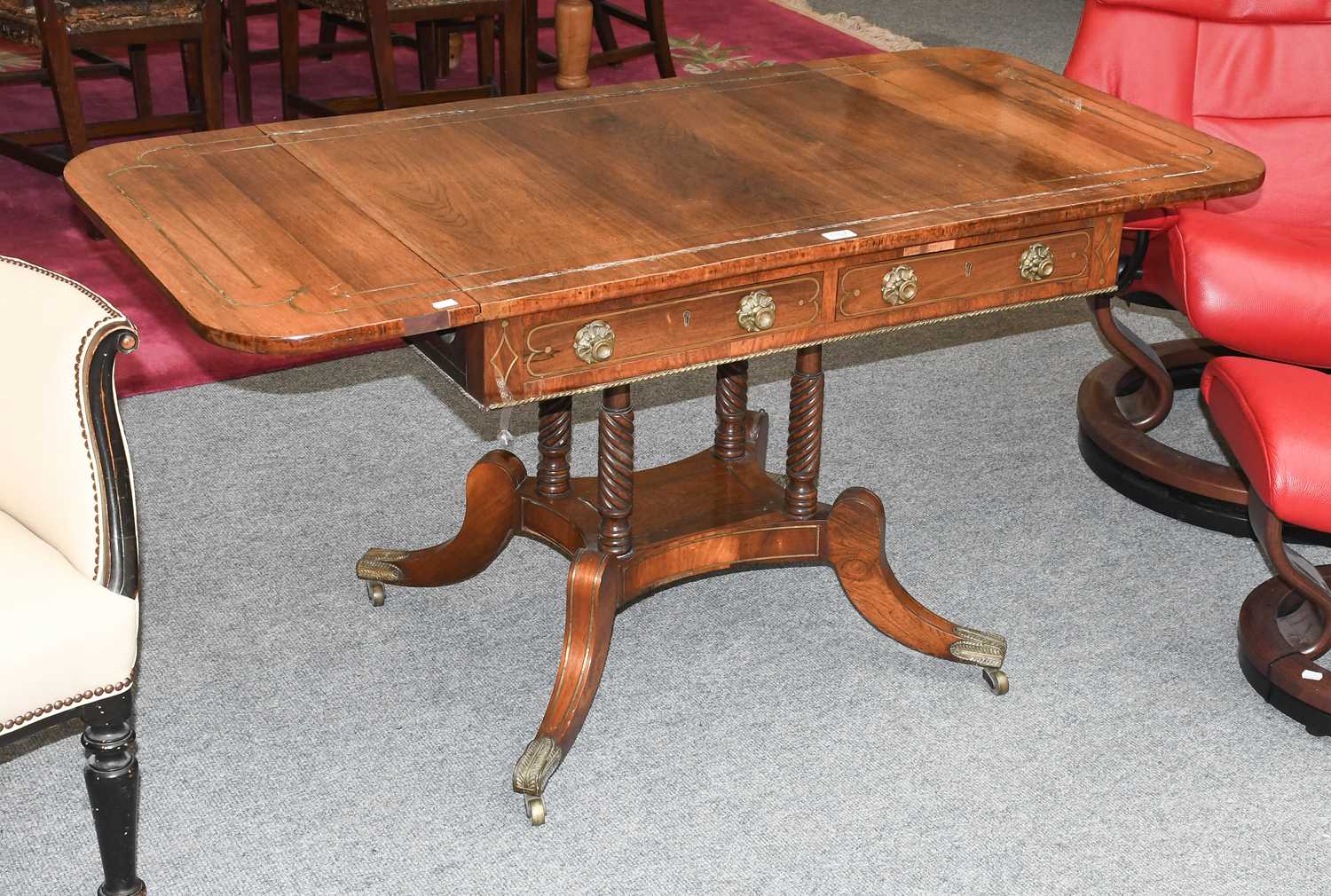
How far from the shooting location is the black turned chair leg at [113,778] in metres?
1.62

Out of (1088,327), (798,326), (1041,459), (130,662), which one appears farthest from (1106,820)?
(1088,327)

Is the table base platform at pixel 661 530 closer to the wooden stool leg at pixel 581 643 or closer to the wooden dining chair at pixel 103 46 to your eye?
the wooden stool leg at pixel 581 643

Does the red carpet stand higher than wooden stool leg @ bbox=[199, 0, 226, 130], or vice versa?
wooden stool leg @ bbox=[199, 0, 226, 130]

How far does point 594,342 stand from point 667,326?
9cm

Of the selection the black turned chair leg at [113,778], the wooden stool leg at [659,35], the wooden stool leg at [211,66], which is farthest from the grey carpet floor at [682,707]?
the wooden stool leg at [659,35]

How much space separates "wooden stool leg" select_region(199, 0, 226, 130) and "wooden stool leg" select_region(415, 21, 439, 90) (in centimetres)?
77

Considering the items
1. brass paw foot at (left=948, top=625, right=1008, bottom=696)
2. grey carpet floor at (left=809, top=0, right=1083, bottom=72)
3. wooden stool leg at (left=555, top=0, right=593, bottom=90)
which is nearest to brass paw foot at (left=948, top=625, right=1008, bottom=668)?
brass paw foot at (left=948, top=625, right=1008, bottom=696)

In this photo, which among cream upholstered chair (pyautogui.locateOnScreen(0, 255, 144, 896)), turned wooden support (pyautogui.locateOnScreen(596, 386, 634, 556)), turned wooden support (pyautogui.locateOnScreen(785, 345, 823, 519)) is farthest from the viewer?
turned wooden support (pyautogui.locateOnScreen(785, 345, 823, 519))

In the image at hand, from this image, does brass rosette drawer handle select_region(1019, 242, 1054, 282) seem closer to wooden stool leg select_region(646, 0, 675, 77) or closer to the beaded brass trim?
the beaded brass trim

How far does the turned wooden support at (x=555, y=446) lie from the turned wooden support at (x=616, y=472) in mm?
130

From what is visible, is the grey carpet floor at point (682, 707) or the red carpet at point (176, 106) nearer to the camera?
the grey carpet floor at point (682, 707)

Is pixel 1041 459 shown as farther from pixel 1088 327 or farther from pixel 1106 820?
pixel 1106 820

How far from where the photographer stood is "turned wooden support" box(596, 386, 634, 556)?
1.96m

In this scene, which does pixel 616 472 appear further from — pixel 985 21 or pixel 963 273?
pixel 985 21
